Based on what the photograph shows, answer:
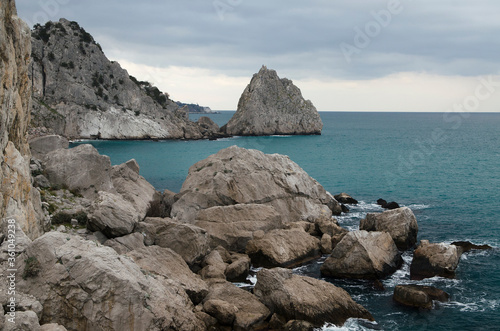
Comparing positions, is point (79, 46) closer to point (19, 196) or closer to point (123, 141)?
point (123, 141)

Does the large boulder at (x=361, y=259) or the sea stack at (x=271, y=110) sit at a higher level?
the sea stack at (x=271, y=110)

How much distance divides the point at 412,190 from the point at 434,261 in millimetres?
30462

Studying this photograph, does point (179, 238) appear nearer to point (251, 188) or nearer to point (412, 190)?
point (251, 188)

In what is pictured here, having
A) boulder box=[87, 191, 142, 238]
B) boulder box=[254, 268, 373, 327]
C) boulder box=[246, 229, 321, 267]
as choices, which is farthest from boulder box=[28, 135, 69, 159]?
boulder box=[254, 268, 373, 327]

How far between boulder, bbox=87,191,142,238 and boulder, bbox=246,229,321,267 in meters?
9.25

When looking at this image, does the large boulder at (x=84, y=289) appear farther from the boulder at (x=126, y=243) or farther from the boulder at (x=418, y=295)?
the boulder at (x=418, y=295)

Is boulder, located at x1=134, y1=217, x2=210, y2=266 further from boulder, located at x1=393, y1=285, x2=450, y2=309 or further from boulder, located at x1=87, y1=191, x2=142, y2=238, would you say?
boulder, located at x1=393, y1=285, x2=450, y2=309

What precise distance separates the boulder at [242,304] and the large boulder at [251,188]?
14200 mm

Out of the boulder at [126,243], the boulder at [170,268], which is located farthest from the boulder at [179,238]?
the boulder at [170,268]

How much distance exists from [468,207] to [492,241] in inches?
507

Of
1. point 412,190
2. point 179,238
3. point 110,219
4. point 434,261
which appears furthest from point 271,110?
point 110,219

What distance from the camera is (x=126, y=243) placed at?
26.3 meters

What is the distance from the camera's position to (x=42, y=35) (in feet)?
381

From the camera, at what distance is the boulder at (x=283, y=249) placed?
3119 cm
